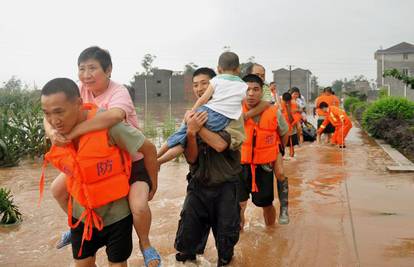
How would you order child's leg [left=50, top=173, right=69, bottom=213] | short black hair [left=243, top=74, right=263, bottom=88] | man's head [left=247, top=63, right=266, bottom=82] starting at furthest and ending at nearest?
man's head [left=247, top=63, right=266, bottom=82]
short black hair [left=243, top=74, right=263, bottom=88]
child's leg [left=50, top=173, right=69, bottom=213]

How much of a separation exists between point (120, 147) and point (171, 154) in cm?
60

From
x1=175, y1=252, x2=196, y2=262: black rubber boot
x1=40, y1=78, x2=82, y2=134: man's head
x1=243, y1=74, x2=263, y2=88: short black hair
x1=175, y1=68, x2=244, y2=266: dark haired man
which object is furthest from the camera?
x1=243, y1=74, x2=263, y2=88: short black hair

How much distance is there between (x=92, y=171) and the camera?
2.76 m

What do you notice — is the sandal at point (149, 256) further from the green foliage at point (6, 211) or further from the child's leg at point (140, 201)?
the green foliage at point (6, 211)

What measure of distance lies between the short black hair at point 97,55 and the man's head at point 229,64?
99 centimetres

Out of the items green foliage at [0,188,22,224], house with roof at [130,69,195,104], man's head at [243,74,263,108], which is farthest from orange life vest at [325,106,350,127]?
house with roof at [130,69,195,104]

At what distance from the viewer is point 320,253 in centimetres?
441

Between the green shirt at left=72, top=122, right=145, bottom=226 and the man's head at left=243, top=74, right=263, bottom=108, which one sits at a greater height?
the man's head at left=243, top=74, right=263, bottom=108

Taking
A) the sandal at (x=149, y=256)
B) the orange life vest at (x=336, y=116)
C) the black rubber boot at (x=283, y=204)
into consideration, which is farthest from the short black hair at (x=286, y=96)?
the sandal at (x=149, y=256)

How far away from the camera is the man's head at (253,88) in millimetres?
4559

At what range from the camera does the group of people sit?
9.05ft

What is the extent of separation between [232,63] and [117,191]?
4.80 ft

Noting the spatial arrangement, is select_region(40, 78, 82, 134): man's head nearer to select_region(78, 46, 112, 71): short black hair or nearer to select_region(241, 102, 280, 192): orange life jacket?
select_region(78, 46, 112, 71): short black hair

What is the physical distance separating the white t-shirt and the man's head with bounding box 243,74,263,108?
926 mm
